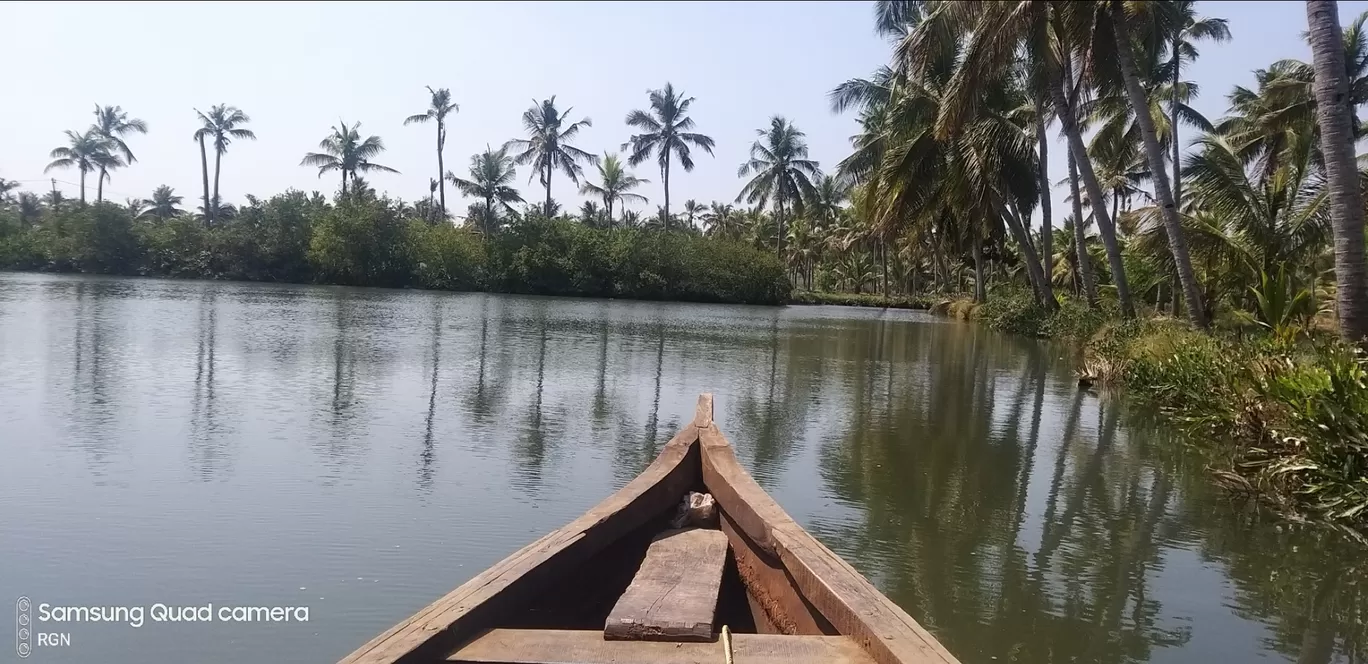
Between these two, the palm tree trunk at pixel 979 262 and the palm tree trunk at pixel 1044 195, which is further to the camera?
the palm tree trunk at pixel 979 262

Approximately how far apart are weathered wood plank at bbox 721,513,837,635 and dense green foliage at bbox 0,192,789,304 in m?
46.9

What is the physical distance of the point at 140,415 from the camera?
33.8ft

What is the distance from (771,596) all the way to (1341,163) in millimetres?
8943

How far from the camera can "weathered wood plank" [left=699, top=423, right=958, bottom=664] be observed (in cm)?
333

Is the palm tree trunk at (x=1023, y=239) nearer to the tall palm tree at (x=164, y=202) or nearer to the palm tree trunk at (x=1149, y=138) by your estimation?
the palm tree trunk at (x=1149, y=138)

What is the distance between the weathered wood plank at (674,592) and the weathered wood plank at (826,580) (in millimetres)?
271

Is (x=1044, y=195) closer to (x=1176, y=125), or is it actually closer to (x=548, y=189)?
(x=1176, y=125)

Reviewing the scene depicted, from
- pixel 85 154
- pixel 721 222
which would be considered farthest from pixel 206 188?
pixel 721 222

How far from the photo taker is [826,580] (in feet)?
12.9

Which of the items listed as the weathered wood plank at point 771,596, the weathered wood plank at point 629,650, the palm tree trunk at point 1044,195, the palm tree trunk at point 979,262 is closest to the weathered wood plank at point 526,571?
the weathered wood plank at point 629,650

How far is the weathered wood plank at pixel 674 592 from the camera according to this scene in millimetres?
3693

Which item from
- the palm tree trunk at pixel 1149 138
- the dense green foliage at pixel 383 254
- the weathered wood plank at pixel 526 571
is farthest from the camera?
the dense green foliage at pixel 383 254

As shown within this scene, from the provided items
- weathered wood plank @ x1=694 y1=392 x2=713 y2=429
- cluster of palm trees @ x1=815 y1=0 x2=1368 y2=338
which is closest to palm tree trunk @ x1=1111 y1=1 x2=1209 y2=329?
cluster of palm trees @ x1=815 y1=0 x2=1368 y2=338

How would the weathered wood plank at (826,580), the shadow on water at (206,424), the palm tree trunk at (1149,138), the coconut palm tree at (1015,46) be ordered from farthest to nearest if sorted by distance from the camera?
the coconut palm tree at (1015,46), the palm tree trunk at (1149,138), the shadow on water at (206,424), the weathered wood plank at (826,580)
